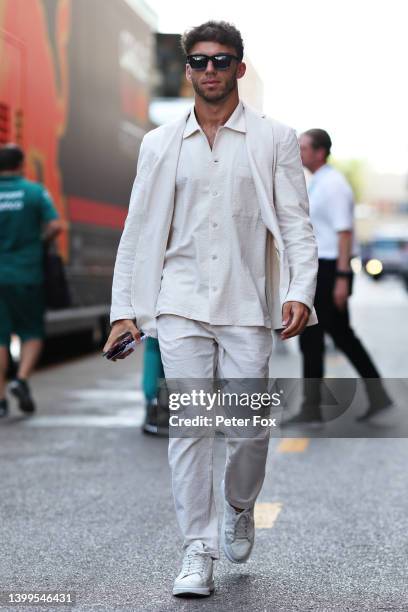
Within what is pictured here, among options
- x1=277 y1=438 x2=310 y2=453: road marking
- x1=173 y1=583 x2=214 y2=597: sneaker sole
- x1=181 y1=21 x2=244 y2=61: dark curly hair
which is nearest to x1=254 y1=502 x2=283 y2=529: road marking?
x1=173 y1=583 x2=214 y2=597: sneaker sole

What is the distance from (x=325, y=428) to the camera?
8.09 meters

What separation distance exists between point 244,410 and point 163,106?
12194 mm

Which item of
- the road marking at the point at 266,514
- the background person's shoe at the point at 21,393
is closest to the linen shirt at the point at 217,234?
the road marking at the point at 266,514

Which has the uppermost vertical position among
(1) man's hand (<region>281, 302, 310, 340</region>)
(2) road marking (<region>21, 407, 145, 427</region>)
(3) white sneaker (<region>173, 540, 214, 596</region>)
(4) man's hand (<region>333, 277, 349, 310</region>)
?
(1) man's hand (<region>281, 302, 310, 340</region>)

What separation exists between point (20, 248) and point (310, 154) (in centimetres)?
218

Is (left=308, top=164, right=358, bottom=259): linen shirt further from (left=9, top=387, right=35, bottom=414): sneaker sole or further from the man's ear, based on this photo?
the man's ear

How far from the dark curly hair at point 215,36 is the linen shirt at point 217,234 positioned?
8.6 inches

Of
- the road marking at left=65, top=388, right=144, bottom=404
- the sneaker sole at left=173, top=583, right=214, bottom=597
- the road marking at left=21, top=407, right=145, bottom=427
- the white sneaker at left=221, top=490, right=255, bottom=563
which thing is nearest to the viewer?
the sneaker sole at left=173, top=583, right=214, bottom=597

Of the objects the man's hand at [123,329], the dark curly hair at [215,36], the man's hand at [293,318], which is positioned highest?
the dark curly hair at [215,36]

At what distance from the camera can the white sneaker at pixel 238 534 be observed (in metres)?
4.44

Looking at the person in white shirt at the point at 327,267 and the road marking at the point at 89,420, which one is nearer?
the person in white shirt at the point at 327,267

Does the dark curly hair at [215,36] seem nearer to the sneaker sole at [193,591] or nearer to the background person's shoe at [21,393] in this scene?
the sneaker sole at [193,591]

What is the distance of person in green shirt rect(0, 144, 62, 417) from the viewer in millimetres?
8641

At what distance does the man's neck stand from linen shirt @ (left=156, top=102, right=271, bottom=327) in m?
0.03
